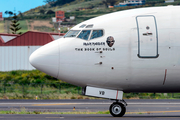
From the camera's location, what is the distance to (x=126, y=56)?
14.5 meters

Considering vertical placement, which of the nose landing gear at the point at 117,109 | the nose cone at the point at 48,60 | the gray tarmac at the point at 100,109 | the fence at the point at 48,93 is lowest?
the fence at the point at 48,93

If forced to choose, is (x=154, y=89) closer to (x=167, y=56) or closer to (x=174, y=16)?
(x=167, y=56)

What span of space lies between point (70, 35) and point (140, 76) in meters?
3.91

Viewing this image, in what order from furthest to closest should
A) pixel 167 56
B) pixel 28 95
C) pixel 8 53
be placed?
pixel 8 53 < pixel 28 95 < pixel 167 56

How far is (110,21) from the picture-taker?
15.0 metres

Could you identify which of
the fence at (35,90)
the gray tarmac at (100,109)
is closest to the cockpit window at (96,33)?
the gray tarmac at (100,109)

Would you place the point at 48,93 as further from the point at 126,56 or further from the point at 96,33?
the point at 126,56

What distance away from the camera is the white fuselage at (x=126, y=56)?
1433cm

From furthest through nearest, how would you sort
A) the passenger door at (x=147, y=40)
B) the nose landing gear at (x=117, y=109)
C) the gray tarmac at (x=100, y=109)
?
the gray tarmac at (x=100, y=109), the nose landing gear at (x=117, y=109), the passenger door at (x=147, y=40)

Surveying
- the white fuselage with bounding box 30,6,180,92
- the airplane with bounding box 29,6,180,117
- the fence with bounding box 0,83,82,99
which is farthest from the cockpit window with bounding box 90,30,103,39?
the fence with bounding box 0,83,82,99

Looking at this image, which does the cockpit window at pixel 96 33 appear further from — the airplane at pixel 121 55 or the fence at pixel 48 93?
the fence at pixel 48 93

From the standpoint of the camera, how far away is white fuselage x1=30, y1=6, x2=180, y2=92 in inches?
564

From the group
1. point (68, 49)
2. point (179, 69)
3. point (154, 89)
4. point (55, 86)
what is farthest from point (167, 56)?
point (55, 86)

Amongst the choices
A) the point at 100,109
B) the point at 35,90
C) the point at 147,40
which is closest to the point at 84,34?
the point at 147,40
